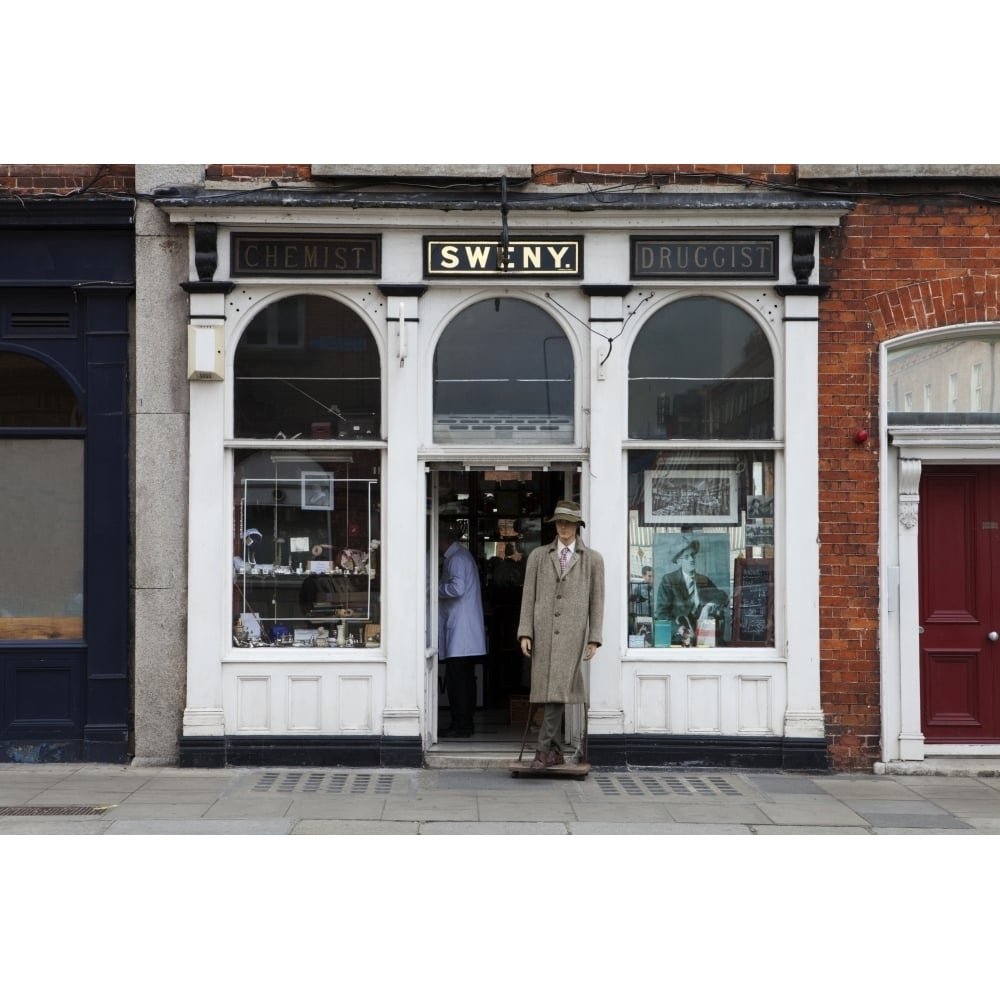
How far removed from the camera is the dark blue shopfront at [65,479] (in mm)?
9961

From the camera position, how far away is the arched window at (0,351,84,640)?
10102 mm

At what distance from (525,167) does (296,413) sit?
9.06 ft

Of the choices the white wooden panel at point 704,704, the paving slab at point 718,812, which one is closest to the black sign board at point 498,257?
the white wooden panel at point 704,704

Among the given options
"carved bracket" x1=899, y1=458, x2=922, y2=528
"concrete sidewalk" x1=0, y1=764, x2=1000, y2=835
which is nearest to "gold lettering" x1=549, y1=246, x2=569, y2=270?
"carved bracket" x1=899, y1=458, x2=922, y2=528

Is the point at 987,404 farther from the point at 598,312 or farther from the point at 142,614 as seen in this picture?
the point at 142,614

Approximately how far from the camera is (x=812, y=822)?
8258 millimetres

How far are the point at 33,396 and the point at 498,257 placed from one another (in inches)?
160


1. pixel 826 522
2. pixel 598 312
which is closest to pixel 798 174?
pixel 598 312

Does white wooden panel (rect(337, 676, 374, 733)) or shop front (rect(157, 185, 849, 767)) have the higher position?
shop front (rect(157, 185, 849, 767))

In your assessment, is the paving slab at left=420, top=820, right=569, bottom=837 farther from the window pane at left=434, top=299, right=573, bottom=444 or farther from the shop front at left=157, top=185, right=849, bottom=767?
the window pane at left=434, top=299, right=573, bottom=444

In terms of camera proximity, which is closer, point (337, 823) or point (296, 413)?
point (337, 823)

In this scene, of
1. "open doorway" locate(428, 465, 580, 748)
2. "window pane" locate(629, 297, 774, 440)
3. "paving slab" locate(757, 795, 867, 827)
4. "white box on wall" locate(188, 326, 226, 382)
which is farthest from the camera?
"open doorway" locate(428, 465, 580, 748)

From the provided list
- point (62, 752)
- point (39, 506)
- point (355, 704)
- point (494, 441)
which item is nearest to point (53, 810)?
point (62, 752)

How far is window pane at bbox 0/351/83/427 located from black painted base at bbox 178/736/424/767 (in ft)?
9.94
